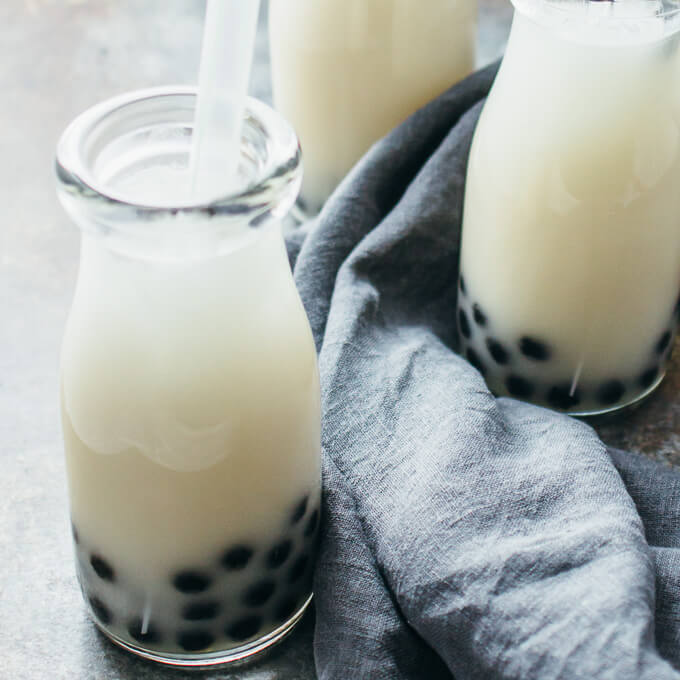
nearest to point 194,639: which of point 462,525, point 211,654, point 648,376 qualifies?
point 211,654

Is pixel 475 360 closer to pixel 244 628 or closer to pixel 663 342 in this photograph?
pixel 663 342

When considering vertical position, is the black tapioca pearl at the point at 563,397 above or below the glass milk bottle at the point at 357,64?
below

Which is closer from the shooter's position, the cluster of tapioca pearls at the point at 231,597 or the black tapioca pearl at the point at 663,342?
the cluster of tapioca pearls at the point at 231,597

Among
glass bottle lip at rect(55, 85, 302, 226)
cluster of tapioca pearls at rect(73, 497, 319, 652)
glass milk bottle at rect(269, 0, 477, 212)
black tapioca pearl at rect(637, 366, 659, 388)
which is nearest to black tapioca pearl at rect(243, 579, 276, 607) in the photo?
cluster of tapioca pearls at rect(73, 497, 319, 652)

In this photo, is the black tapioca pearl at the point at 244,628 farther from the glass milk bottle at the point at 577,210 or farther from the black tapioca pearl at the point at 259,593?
the glass milk bottle at the point at 577,210

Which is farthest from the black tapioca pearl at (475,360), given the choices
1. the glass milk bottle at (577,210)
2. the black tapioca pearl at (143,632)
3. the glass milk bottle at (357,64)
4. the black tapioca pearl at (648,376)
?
the black tapioca pearl at (143,632)

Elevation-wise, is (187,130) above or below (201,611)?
above
